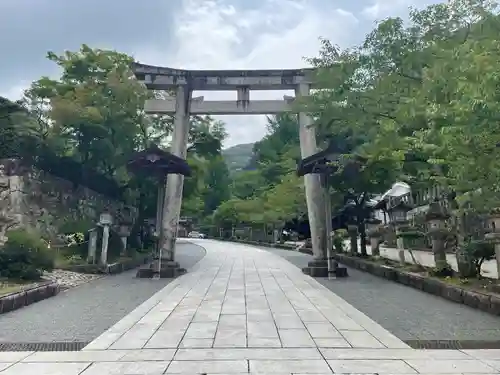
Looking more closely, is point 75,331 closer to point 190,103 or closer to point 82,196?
point 190,103

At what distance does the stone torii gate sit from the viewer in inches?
526

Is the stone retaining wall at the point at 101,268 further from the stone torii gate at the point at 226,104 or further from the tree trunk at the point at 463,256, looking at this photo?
the tree trunk at the point at 463,256

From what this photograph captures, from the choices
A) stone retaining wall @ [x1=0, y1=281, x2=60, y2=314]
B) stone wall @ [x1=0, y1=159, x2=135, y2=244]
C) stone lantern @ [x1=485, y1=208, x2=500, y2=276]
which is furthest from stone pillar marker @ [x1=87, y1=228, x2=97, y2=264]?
stone lantern @ [x1=485, y1=208, x2=500, y2=276]

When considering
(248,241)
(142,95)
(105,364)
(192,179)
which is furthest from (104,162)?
(248,241)

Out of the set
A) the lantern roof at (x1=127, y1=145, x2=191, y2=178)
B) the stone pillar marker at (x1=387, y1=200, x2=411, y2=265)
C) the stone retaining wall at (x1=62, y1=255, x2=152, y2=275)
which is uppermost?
the lantern roof at (x1=127, y1=145, x2=191, y2=178)

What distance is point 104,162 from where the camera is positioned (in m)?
16.8

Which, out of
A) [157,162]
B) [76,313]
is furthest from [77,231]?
[76,313]

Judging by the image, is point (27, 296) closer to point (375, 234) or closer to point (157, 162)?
point (157, 162)

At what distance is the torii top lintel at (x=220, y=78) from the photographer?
1362 cm

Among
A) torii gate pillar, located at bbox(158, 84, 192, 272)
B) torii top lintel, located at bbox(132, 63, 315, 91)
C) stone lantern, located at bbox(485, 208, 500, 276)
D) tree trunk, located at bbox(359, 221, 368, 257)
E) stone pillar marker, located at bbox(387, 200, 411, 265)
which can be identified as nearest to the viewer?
stone lantern, located at bbox(485, 208, 500, 276)

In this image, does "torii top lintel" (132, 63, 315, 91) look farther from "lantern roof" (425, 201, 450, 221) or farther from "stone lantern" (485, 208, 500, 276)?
"stone lantern" (485, 208, 500, 276)

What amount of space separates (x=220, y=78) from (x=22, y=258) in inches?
296

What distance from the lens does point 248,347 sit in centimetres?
473

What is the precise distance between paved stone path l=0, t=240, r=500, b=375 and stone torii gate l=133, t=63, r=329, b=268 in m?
5.76
